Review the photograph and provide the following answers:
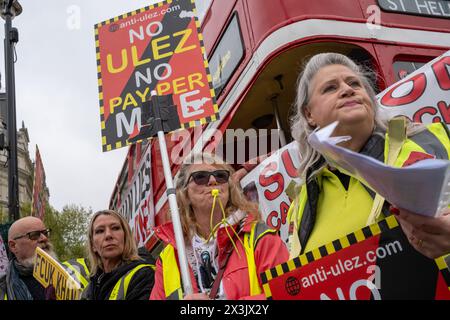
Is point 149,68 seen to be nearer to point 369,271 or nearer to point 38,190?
point 369,271

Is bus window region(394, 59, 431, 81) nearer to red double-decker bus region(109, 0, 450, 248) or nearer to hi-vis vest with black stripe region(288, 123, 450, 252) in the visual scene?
red double-decker bus region(109, 0, 450, 248)

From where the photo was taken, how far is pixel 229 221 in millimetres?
2084

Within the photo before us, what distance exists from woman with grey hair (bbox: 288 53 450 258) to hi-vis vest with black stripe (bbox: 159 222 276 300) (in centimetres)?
17

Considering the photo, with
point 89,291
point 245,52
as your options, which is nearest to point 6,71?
point 245,52

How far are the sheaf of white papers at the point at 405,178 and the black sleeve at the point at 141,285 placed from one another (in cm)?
176

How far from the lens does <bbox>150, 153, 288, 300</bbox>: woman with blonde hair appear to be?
6.15ft

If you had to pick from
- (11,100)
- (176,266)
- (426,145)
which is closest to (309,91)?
(426,145)

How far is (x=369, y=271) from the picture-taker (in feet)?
3.98

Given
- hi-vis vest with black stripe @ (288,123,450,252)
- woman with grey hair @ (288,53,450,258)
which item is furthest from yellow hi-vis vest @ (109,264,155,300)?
hi-vis vest with black stripe @ (288,123,450,252)


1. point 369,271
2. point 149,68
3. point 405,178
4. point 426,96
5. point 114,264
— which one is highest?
point 149,68

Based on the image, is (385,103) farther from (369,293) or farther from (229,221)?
(369,293)

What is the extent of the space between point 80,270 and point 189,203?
129 centimetres

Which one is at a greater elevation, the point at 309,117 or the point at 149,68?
the point at 149,68

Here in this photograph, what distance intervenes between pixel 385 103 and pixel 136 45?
1.75 m
